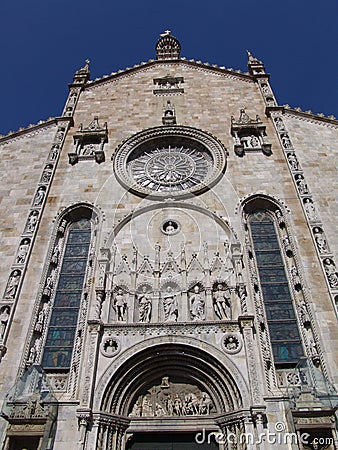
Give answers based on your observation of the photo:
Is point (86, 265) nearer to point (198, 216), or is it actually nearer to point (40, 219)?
point (40, 219)

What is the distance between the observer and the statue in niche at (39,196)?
13.4 m

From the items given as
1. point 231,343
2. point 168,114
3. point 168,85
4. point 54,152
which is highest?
point 168,85

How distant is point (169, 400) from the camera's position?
9688 millimetres

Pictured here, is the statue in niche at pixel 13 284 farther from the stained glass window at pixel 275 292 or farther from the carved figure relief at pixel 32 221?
the stained glass window at pixel 275 292

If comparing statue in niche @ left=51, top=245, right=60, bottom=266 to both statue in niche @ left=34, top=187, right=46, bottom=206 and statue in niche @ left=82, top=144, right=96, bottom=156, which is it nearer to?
statue in niche @ left=34, top=187, right=46, bottom=206

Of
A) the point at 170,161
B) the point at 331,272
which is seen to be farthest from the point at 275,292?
the point at 170,161

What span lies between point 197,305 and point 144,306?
54.5 inches

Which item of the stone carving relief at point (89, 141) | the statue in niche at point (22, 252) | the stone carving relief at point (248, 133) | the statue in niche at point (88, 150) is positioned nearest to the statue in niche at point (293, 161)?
the stone carving relief at point (248, 133)

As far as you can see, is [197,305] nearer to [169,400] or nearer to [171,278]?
[171,278]

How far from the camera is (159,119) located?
16.7m

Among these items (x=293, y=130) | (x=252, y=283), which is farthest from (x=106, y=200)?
(x=293, y=130)

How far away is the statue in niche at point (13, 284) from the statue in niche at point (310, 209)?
28.2 feet

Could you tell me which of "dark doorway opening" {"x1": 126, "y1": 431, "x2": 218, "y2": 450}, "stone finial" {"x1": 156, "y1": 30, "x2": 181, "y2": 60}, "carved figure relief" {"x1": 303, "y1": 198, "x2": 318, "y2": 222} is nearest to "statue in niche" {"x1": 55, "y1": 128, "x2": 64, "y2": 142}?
"stone finial" {"x1": 156, "y1": 30, "x2": 181, "y2": 60}

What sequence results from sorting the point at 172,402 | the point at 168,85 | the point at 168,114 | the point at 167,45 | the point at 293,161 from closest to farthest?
1. the point at 172,402
2. the point at 293,161
3. the point at 168,114
4. the point at 168,85
5. the point at 167,45
